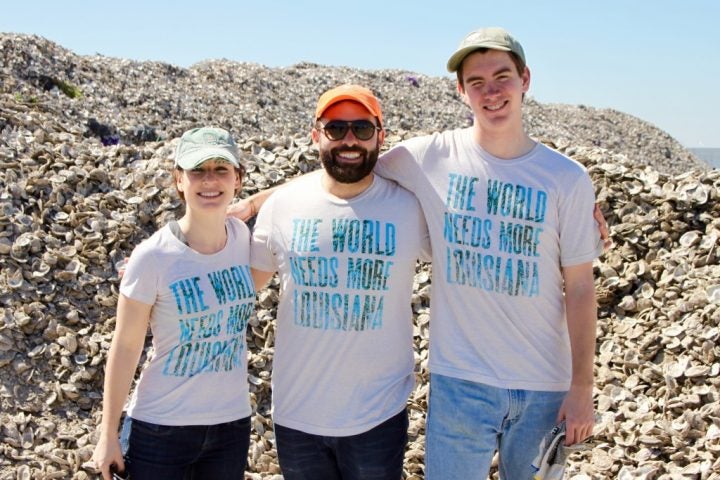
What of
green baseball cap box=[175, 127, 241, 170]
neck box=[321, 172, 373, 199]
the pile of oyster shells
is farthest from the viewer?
the pile of oyster shells

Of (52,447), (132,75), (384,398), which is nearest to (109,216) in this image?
(52,447)

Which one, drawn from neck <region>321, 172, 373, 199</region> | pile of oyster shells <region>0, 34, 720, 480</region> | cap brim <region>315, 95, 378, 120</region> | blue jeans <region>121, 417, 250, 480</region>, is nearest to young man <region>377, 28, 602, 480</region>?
neck <region>321, 172, 373, 199</region>

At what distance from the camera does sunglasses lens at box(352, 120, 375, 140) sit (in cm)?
348

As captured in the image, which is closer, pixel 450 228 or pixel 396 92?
pixel 450 228

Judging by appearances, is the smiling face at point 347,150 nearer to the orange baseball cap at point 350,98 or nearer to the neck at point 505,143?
the orange baseball cap at point 350,98

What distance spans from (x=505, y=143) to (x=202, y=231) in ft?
4.89

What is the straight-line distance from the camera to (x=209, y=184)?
3463 millimetres

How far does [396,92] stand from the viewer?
23.1 meters

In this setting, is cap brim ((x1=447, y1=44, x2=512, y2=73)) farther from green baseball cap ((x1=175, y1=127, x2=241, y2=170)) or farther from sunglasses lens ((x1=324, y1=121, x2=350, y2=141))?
green baseball cap ((x1=175, y1=127, x2=241, y2=170))

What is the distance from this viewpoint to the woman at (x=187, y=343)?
3.36 m

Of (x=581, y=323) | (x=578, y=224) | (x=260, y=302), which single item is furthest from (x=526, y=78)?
(x=260, y=302)

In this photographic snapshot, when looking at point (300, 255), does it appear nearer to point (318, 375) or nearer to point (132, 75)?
point (318, 375)

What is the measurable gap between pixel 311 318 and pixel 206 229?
2.15 ft

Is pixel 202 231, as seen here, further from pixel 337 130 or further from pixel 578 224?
pixel 578 224
